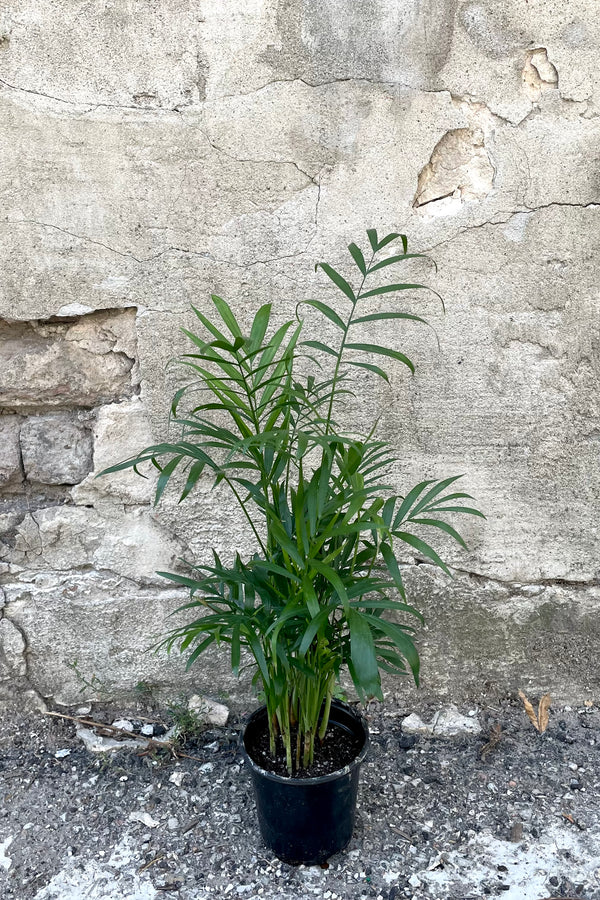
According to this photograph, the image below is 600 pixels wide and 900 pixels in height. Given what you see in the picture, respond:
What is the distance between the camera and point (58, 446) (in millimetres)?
2029

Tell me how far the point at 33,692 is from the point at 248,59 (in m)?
1.82

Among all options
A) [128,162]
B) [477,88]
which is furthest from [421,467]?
[128,162]

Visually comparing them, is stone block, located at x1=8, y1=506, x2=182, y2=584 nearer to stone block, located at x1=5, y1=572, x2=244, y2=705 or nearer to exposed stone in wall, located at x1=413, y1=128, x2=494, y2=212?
stone block, located at x1=5, y1=572, x2=244, y2=705

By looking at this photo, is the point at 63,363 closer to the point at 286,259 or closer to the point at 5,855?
the point at 286,259

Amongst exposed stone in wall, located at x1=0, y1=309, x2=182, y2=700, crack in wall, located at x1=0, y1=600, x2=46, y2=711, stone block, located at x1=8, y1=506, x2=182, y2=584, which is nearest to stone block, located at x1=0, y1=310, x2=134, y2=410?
exposed stone in wall, located at x1=0, y1=309, x2=182, y2=700

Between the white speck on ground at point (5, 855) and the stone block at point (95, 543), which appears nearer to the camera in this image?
the white speck on ground at point (5, 855)

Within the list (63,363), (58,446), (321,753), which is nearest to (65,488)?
(58,446)

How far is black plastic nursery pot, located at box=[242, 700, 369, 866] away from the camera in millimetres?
1606

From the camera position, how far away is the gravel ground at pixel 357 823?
1.65 m

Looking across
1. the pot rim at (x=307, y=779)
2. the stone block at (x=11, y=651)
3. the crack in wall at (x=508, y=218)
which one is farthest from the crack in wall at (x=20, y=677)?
the crack in wall at (x=508, y=218)

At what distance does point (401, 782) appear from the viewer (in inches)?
76.1

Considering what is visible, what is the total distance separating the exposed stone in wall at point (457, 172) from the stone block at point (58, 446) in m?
1.10

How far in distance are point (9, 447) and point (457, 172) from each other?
1.42 metres

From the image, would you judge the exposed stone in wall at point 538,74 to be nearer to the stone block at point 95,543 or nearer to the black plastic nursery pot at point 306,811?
the stone block at point 95,543
